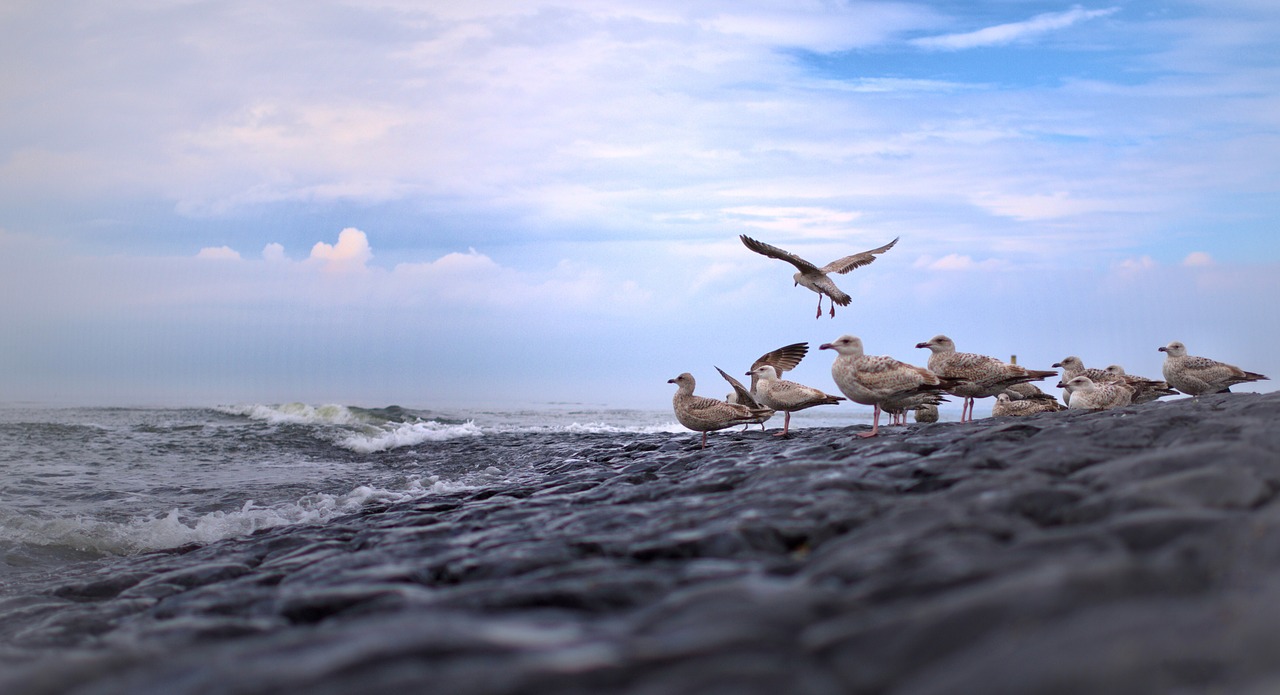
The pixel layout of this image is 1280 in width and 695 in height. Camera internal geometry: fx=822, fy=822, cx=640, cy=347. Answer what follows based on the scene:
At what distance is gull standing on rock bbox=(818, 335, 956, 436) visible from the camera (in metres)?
11.7

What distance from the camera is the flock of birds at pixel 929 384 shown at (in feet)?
39.1

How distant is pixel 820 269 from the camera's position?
19.0 metres

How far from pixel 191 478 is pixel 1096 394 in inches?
707

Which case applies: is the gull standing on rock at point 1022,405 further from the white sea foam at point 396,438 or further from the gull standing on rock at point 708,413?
the white sea foam at point 396,438

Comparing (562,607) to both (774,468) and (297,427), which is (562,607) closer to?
(774,468)

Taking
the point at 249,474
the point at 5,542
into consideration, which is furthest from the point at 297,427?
the point at 5,542

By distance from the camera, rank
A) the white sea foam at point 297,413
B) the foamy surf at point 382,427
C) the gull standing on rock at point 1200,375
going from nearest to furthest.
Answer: the gull standing on rock at point 1200,375 → the foamy surf at point 382,427 → the white sea foam at point 297,413

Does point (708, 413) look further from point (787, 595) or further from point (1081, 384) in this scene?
point (787, 595)

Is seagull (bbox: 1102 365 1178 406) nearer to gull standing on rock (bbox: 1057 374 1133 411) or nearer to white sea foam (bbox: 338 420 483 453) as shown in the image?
gull standing on rock (bbox: 1057 374 1133 411)

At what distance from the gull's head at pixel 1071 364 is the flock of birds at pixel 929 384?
21mm

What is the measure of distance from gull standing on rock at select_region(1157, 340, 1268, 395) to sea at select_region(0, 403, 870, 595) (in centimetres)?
947

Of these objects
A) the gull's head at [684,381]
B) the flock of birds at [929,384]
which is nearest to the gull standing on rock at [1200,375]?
the flock of birds at [929,384]

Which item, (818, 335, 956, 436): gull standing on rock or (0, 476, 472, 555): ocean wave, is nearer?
(0, 476, 472, 555): ocean wave

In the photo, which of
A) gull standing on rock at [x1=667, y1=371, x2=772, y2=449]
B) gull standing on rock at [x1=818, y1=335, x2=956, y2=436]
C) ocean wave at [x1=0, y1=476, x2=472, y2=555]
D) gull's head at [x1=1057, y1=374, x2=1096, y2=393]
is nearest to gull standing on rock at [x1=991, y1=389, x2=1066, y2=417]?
gull's head at [x1=1057, y1=374, x2=1096, y2=393]
